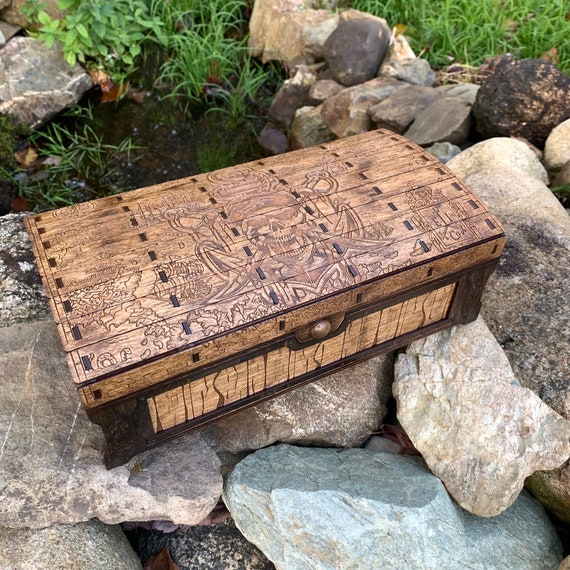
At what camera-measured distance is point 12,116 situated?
12.7 feet

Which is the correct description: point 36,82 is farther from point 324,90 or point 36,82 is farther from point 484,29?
point 484,29

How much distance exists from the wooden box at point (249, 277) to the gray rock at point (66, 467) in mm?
148

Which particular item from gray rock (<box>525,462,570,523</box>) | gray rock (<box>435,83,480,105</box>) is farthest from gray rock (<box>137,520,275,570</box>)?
gray rock (<box>435,83,480,105</box>)

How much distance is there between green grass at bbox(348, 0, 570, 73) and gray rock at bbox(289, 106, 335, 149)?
1.00 metres

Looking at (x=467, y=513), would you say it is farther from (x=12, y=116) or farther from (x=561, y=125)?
(x=12, y=116)

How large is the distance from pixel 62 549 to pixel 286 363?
930 millimetres

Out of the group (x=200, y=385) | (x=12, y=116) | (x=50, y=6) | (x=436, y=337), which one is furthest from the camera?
(x=50, y=6)

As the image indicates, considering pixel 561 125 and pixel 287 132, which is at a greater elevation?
pixel 561 125

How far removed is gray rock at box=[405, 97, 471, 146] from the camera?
3312 mm

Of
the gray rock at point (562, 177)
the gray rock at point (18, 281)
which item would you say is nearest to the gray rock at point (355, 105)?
the gray rock at point (562, 177)

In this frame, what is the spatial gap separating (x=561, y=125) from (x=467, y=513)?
211 cm

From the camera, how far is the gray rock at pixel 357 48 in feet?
12.9

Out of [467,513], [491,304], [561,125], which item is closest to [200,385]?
[467,513]

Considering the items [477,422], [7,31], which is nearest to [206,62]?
[7,31]
